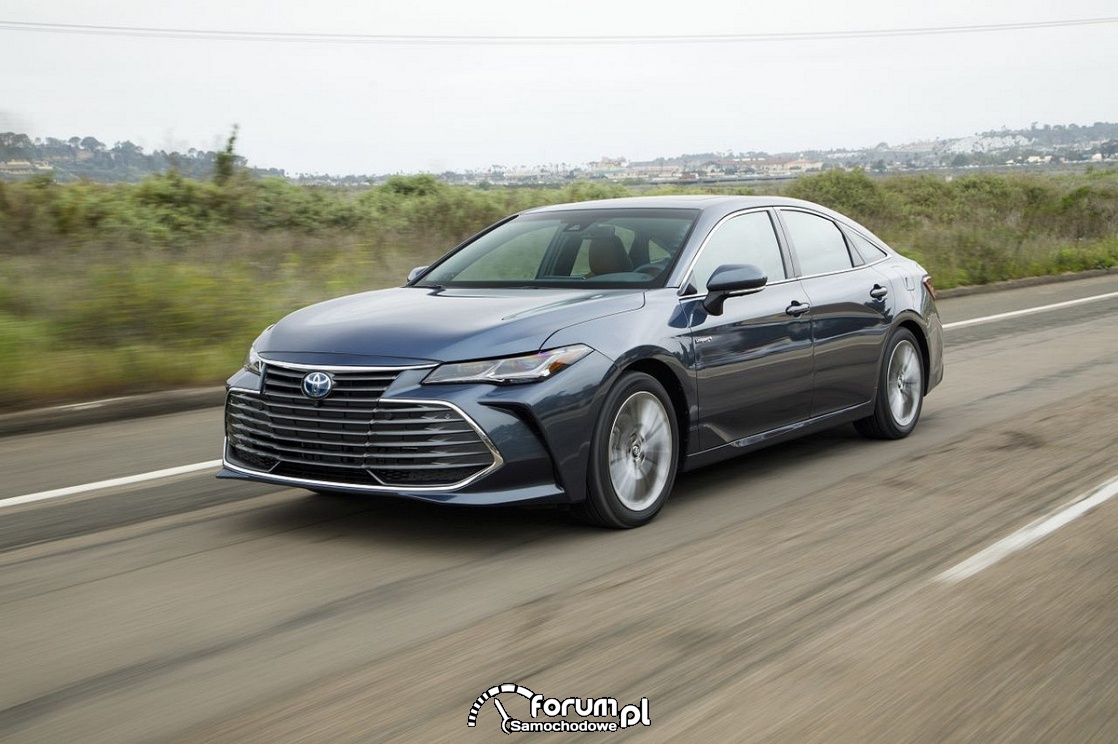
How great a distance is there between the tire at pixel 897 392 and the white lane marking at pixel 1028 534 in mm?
1594

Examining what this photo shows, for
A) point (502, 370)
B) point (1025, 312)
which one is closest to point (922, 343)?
point (502, 370)

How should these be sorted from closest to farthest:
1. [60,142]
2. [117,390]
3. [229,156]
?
[117,390] → [60,142] → [229,156]

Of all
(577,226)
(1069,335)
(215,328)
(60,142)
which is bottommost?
(1069,335)

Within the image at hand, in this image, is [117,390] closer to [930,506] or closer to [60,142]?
[930,506]

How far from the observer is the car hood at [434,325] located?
5648 mm

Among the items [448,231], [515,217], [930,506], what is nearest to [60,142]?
[448,231]

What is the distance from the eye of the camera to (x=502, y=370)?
18.4 feet

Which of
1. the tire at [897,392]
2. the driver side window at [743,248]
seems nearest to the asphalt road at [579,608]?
the tire at [897,392]

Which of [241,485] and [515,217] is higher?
[515,217]

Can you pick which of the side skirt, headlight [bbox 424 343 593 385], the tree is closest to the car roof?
the side skirt

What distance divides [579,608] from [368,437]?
1.29 metres

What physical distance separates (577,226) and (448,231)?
562 inches

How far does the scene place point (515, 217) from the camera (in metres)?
7.89

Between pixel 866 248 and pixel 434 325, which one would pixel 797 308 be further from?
pixel 434 325
